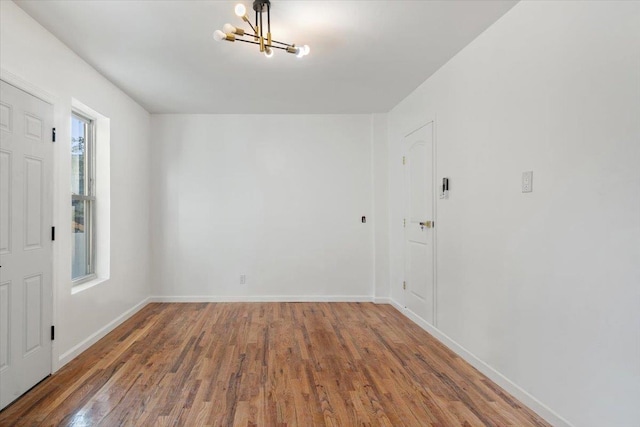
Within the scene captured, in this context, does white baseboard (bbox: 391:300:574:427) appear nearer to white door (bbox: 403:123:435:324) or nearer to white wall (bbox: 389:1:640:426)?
white wall (bbox: 389:1:640:426)

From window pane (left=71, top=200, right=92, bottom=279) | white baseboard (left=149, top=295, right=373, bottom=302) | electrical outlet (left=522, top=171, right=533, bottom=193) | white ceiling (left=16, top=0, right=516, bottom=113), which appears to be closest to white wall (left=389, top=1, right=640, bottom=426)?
electrical outlet (left=522, top=171, right=533, bottom=193)

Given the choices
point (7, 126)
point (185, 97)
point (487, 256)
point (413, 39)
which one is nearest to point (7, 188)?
point (7, 126)

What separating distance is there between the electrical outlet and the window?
12.1 feet

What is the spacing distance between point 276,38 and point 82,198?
93.8 inches

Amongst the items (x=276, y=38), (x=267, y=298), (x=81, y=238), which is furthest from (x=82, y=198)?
(x=267, y=298)

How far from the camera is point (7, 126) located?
214cm

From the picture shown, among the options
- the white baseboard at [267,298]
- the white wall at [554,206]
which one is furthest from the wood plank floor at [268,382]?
the white baseboard at [267,298]

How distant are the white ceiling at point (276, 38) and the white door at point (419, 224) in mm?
665

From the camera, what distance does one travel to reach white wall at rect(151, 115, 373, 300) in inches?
184

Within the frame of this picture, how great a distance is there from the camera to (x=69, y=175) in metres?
2.81

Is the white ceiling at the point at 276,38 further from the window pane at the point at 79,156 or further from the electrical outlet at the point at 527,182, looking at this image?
the electrical outlet at the point at 527,182

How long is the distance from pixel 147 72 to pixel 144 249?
2266mm

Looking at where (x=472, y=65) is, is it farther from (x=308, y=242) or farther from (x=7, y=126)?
(x=7, y=126)

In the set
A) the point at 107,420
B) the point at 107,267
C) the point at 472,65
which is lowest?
the point at 107,420
